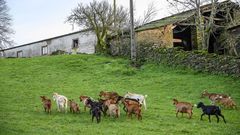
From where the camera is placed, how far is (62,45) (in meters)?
59.5

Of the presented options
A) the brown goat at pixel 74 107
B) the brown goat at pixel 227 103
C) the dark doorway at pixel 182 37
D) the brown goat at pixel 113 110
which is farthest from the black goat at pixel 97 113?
the dark doorway at pixel 182 37

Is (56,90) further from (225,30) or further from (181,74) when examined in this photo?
(225,30)

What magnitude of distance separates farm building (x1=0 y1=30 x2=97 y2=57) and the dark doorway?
1193 cm

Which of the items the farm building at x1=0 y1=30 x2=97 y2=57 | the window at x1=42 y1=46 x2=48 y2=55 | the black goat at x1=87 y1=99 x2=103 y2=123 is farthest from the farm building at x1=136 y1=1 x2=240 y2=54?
the black goat at x1=87 y1=99 x2=103 y2=123

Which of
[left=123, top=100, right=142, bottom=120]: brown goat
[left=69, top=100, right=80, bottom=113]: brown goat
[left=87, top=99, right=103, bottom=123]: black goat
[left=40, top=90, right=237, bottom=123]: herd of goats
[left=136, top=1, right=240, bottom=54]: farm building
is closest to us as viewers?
[left=87, top=99, right=103, bottom=123]: black goat

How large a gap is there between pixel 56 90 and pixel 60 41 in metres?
33.3

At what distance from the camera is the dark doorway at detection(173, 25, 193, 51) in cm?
4503

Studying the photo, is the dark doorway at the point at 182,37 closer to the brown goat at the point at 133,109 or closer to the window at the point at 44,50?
the window at the point at 44,50

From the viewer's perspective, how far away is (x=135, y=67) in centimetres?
3647

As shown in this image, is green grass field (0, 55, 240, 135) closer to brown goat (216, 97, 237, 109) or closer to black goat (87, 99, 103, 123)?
black goat (87, 99, 103, 123)

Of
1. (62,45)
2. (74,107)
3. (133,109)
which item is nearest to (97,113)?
(133,109)

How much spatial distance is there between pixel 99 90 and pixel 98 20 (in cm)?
2311

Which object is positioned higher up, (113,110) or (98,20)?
(98,20)

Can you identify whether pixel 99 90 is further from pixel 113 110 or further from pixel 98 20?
pixel 98 20
